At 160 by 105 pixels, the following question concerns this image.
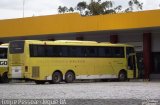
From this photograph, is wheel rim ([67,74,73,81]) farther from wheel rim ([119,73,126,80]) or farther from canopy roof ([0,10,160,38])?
canopy roof ([0,10,160,38])

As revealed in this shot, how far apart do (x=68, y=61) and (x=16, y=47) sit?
3865 mm

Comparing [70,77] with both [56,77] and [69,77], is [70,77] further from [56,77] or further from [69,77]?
[56,77]

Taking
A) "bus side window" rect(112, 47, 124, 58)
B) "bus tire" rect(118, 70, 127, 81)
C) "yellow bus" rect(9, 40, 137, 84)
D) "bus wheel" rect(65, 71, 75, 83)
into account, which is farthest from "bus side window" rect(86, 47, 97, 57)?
"bus tire" rect(118, 70, 127, 81)

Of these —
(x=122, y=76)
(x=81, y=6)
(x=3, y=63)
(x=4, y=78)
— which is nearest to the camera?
(x=3, y=63)

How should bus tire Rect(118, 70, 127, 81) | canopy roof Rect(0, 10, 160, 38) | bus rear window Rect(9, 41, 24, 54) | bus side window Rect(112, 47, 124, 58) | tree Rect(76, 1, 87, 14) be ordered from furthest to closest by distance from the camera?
tree Rect(76, 1, 87, 14) < bus tire Rect(118, 70, 127, 81) < canopy roof Rect(0, 10, 160, 38) < bus side window Rect(112, 47, 124, 58) < bus rear window Rect(9, 41, 24, 54)

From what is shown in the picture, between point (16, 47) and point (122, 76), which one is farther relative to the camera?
point (122, 76)

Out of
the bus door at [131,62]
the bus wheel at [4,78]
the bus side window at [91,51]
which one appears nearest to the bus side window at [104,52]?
the bus side window at [91,51]

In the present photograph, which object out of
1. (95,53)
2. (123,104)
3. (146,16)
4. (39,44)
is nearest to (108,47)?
(95,53)

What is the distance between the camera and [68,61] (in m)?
32.5

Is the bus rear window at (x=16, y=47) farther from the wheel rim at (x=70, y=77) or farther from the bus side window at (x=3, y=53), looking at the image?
the wheel rim at (x=70, y=77)

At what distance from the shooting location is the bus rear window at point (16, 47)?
30278mm

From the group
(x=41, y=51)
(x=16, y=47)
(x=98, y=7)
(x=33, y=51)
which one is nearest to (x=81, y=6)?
(x=98, y=7)

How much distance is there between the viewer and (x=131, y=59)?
36844 millimetres

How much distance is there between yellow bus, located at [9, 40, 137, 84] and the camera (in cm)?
3028
